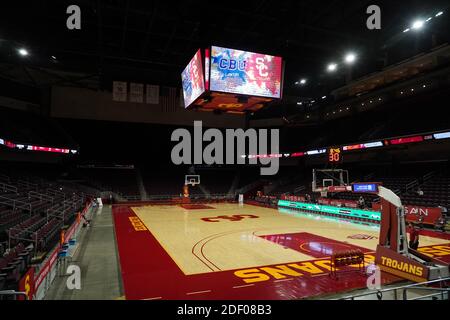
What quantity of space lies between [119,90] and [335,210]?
60.3ft

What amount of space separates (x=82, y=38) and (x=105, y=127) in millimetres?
20043

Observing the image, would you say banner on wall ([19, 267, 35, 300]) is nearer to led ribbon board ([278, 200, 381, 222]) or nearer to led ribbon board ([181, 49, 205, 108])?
led ribbon board ([181, 49, 205, 108])

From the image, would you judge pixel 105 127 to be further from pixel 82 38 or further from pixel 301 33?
pixel 301 33

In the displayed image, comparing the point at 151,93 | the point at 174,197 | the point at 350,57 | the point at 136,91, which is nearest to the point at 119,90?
the point at 136,91

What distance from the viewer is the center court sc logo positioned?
1540 inches

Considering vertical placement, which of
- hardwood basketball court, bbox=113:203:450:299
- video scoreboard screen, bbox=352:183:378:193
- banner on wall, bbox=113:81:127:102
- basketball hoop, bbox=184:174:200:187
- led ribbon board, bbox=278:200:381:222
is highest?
banner on wall, bbox=113:81:127:102

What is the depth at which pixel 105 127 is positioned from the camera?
115 feet

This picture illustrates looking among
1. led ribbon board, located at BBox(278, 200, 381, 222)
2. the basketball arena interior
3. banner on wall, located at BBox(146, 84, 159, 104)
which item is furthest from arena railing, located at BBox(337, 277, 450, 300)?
banner on wall, located at BBox(146, 84, 159, 104)

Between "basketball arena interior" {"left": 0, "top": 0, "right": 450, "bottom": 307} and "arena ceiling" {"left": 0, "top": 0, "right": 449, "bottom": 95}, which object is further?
"arena ceiling" {"left": 0, "top": 0, "right": 449, "bottom": 95}

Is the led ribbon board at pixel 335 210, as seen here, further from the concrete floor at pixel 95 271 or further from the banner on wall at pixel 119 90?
the banner on wall at pixel 119 90

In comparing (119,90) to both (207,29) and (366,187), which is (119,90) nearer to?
(207,29)

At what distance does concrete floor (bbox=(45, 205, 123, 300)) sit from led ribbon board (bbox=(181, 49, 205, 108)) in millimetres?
6727

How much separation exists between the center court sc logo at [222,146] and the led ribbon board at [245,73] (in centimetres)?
2659

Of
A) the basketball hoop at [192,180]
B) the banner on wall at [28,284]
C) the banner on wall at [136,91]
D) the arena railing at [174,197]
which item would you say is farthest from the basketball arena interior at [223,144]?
the banner on wall at [136,91]
